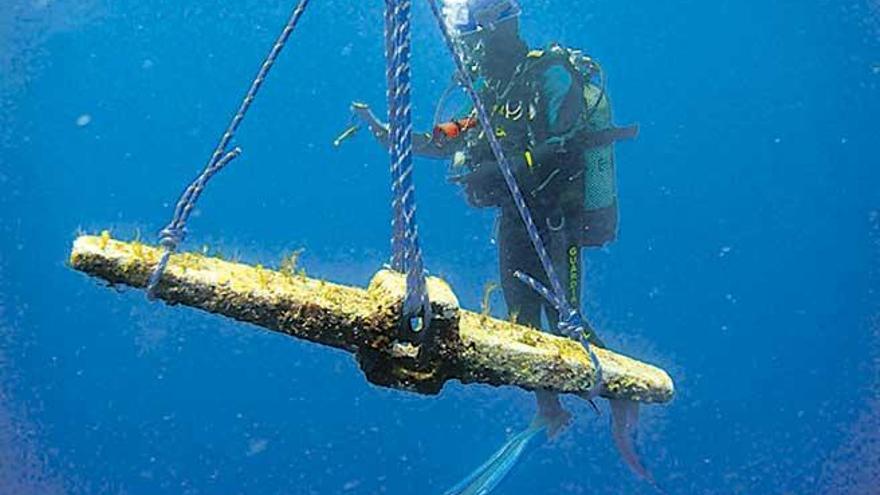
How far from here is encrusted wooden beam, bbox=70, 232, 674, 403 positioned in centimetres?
286

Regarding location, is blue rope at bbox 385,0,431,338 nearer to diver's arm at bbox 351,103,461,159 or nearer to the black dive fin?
the black dive fin

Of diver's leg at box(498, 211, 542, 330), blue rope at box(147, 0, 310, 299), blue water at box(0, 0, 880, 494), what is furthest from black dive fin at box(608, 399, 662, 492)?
blue water at box(0, 0, 880, 494)

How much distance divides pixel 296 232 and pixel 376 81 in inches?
399

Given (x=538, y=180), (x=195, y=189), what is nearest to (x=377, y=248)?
(x=538, y=180)

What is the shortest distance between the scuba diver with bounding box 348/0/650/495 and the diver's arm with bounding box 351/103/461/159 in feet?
0.04

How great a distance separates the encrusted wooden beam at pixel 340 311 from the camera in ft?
9.38

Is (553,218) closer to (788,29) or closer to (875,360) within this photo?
(875,360)

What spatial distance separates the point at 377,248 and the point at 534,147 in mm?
20845

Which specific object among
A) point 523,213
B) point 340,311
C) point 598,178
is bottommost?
point 340,311

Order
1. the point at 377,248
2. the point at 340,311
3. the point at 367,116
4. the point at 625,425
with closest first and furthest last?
the point at 340,311, the point at 625,425, the point at 367,116, the point at 377,248

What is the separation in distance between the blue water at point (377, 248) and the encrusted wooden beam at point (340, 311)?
8958mm

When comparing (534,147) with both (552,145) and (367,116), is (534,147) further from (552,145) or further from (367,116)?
(367,116)

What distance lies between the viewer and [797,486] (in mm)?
16938

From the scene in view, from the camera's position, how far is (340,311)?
9.44ft
